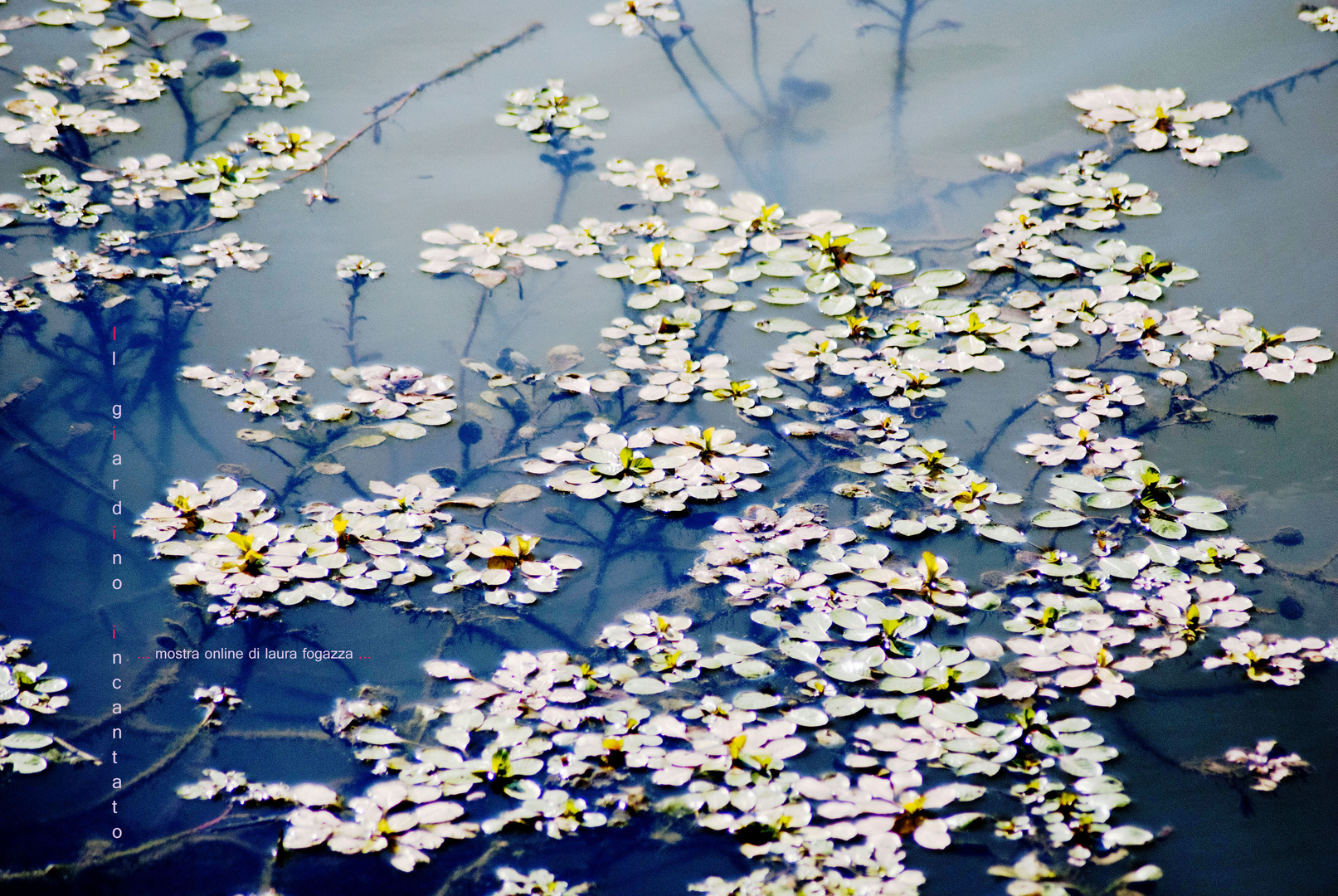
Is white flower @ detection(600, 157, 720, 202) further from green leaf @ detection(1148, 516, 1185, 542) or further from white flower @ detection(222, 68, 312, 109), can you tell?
green leaf @ detection(1148, 516, 1185, 542)

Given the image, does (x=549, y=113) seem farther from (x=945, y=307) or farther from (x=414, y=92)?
(x=945, y=307)

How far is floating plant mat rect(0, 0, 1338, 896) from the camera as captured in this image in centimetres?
163

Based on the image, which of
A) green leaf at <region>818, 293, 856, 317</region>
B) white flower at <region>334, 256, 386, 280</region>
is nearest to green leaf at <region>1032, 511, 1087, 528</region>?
green leaf at <region>818, 293, 856, 317</region>

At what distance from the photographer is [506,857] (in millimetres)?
1566

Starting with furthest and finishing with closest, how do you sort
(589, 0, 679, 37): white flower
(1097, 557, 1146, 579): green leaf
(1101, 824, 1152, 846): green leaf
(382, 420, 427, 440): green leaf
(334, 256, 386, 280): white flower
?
(589, 0, 679, 37): white flower → (334, 256, 386, 280): white flower → (382, 420, 427, 440): green leaf → (1097, 557, 1146, 579): green leaf → (1101, 824, 1152, 846): green leaf

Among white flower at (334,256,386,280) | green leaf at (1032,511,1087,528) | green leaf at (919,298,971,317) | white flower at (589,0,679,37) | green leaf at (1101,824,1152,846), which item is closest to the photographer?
green leaf at (1101,824,1152,846)

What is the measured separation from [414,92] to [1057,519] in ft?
8.49

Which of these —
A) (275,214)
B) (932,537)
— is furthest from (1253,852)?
(275,214)

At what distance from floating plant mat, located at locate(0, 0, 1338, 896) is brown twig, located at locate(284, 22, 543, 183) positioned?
0.02 m

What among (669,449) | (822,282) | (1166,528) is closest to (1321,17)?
(822,282)

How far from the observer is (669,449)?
7.51 feet

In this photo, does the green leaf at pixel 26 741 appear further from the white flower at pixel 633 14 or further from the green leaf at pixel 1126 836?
the white flower at pixel 633 14

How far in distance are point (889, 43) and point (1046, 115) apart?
2.09ft

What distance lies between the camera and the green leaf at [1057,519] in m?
2.07
